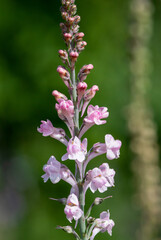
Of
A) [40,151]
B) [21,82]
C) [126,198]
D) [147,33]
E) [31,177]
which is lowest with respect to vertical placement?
[126,198]

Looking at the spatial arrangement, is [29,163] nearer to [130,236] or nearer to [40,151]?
[40,151]

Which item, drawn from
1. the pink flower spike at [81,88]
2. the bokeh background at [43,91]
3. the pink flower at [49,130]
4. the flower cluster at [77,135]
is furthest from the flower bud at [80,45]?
the bokeh background at [43,91]

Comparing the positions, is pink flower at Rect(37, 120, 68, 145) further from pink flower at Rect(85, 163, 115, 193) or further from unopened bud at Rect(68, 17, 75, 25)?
A: unopened bud at Rect(68, 17, 75, 25)

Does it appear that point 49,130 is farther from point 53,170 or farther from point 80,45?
point 80,45

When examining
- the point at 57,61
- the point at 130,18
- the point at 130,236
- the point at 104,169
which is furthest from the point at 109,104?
the point at 104,169

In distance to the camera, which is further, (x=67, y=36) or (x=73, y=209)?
(x=67, y=36)

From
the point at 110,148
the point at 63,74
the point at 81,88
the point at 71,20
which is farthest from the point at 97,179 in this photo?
the point at 71,20

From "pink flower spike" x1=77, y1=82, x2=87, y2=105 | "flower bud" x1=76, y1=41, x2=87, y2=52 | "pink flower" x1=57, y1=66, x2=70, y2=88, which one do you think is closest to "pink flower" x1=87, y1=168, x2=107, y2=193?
Answer: "pink flower spike" x1=77, y1=82, x2=87, y2=105
